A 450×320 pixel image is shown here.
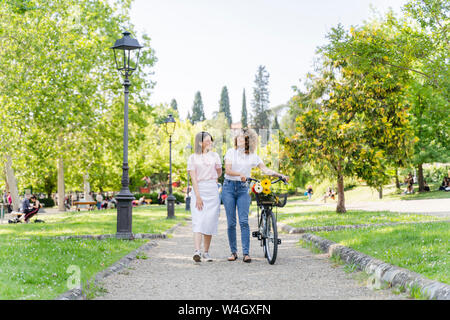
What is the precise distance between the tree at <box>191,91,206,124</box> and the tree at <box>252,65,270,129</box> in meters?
13.9

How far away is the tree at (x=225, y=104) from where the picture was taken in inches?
3912

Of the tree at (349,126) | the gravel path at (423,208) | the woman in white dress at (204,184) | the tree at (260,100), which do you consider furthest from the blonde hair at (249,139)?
the tree at (260,100)

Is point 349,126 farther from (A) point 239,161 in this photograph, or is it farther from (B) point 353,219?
(A) point 239,161

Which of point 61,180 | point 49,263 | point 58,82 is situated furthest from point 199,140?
point 61,180

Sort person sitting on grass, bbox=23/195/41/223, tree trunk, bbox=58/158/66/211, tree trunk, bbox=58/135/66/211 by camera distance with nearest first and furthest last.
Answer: person sitting on grass, bbox=23/195/41/223, tree trunk, bbox=58/135/66/211, tree trunk, bbox=58/158/66/211

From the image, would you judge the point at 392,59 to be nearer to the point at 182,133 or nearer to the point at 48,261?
the point at 48,261

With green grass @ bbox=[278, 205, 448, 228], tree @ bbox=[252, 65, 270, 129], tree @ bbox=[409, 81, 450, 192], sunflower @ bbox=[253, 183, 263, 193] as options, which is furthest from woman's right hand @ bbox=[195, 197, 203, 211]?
tree @ bbox=[252, 65, 270, 129]

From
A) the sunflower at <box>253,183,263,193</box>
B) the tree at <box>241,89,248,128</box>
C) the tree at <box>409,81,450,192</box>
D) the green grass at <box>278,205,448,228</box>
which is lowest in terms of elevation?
the green grass at <box>278,205,448,228</box>

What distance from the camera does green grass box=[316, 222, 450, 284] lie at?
5469mm

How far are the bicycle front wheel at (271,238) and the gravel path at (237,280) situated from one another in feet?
0.51

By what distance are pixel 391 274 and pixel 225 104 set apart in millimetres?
95370

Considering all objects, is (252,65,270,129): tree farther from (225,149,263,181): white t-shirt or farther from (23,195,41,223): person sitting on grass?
(225,149,263,181): white t-shirt
